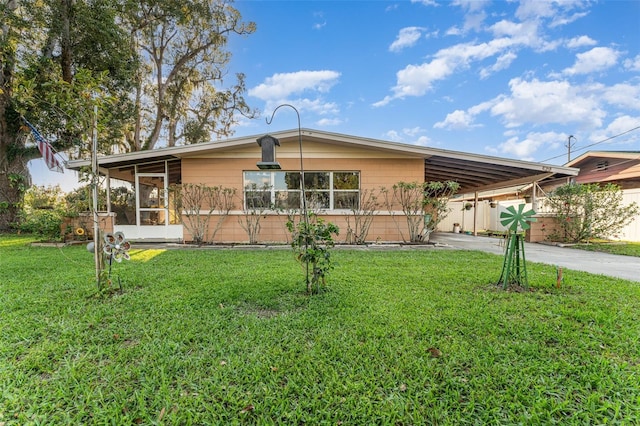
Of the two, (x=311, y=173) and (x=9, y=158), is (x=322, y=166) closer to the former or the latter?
(x=311, y=173)

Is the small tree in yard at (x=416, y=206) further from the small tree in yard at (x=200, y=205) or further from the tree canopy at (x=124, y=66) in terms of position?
the tree canopy at (x=124, y=66)

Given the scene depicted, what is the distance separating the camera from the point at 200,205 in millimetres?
8414

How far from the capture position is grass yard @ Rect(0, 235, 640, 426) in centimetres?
164

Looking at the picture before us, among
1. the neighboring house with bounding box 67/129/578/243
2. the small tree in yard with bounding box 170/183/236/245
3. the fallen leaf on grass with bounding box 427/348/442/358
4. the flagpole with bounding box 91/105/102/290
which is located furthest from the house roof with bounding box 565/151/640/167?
the flagpole with bounding box 91/105/102/290

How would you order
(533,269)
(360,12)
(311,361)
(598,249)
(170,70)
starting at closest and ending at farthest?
(311,361)
(533,269)
(598,249)
(360,12)
(170,70)

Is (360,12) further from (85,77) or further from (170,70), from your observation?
(170,70)

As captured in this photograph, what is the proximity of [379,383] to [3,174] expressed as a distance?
53.4 feet

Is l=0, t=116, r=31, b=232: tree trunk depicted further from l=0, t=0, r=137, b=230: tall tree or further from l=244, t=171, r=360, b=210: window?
l=244, t=171, r=360, b=210: window

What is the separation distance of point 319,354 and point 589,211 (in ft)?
34.1

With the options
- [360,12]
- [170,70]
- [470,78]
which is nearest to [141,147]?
[170,70]

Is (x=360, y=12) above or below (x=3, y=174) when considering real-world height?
above

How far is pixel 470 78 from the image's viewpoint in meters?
14.3

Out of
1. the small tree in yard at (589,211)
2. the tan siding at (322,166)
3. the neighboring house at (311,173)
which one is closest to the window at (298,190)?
the neighboring house at (311,173)

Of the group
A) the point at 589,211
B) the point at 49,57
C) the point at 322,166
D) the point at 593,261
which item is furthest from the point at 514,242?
the point at 49,57
